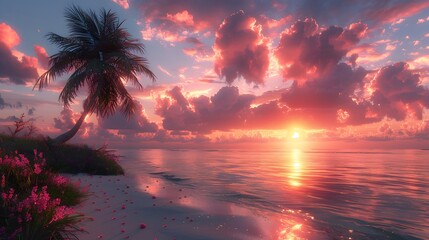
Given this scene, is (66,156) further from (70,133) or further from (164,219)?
(164,219)

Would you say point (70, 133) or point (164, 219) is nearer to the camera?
point (164, 219)

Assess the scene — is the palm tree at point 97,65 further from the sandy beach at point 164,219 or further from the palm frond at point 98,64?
the sandy beach at point 164,219

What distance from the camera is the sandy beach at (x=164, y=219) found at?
20.4 ft

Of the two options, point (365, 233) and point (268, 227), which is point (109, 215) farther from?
point (365, 233)

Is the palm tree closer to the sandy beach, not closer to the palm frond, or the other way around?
the palm frond

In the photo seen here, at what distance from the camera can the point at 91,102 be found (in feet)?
69.0

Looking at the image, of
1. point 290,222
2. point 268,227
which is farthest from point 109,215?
point 290,222

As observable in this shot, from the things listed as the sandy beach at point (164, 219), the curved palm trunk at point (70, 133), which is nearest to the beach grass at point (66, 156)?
the curved palm trunk at point (70, 133)

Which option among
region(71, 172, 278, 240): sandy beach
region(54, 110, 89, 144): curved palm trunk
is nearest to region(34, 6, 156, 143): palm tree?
region(54, 110, 89, 144): curved palm trunk

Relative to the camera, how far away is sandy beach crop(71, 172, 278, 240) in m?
6.20

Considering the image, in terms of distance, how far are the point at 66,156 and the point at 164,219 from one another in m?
12.6

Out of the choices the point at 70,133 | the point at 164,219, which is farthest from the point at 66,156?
the point at 164,219

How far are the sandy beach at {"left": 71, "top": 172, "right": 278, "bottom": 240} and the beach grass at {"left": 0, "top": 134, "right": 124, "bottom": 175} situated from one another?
6722 millimetres

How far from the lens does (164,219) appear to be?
290 inches
